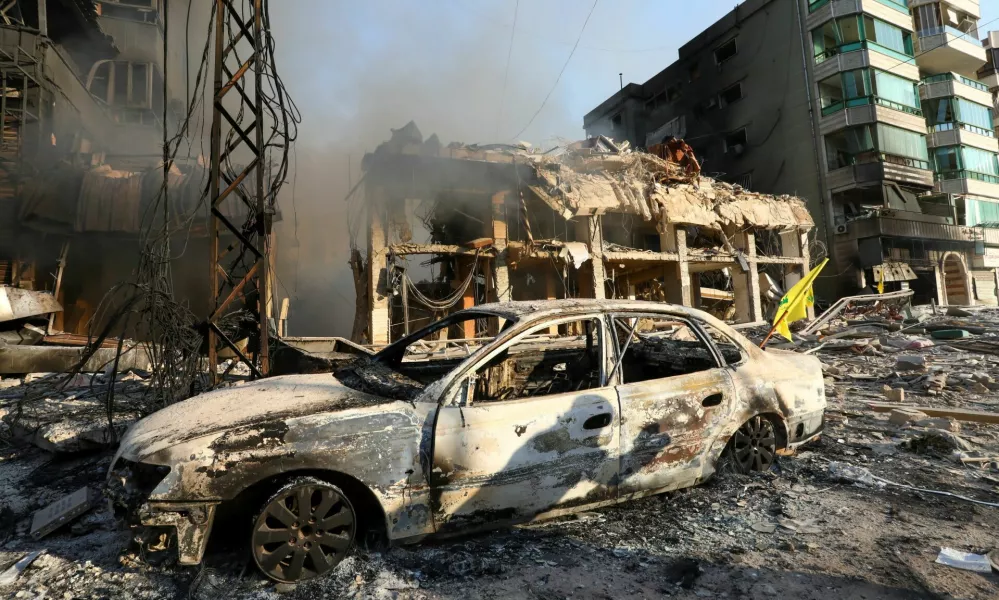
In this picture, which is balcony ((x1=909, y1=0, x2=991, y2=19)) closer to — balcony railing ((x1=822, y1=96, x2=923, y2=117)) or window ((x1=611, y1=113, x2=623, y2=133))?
balcony railing ((x1=822, y1=96, x2=923, y2=117))

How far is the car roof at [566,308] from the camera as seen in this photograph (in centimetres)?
302

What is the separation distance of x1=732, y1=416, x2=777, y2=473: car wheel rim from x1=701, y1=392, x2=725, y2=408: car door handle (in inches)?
14.7

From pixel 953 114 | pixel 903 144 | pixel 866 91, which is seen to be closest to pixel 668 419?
pixel 866 91

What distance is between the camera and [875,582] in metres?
2.23

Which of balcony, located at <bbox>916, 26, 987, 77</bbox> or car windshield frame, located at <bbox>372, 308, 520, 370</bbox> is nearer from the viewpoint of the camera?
car windshield frame, located at <bbox>372, 308, 520, 370</bbox>

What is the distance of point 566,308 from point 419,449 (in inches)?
51.1

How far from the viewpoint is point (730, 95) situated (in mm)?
29594

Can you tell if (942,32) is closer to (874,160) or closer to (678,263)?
(874,160)

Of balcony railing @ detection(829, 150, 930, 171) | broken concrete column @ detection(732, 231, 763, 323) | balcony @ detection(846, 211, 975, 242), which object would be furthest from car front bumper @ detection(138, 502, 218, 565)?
balcony railing @ detection(829, 150, 930, 171)

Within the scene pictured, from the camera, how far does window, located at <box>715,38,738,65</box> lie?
1147 inches

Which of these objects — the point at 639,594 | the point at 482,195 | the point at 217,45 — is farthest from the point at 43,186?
the point at 639,594

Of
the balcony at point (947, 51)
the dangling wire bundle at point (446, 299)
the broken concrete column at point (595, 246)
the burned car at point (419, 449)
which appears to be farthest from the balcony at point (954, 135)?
the burned car at point (419, 449)

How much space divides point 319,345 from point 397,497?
24.4 ft

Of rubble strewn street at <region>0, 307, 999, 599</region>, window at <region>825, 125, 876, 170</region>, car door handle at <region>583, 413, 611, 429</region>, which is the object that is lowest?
rubble strewn street at <region>0, 307, 999, 599</region>
